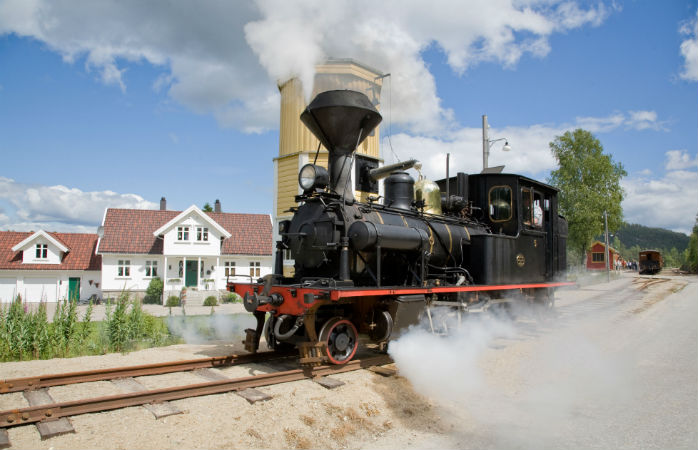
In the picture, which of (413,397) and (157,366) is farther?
(157,366)

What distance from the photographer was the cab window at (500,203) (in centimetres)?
1077

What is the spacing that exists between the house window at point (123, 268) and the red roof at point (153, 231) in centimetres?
74

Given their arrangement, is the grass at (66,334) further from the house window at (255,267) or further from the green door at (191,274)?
the house window at (255,267)

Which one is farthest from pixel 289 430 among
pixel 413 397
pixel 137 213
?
pixel 137 213

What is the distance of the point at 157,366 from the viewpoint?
6695mm

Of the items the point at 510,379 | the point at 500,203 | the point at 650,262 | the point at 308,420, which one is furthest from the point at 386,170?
the point at 650,262

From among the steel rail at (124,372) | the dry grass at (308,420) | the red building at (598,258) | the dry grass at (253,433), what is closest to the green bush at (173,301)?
the steel rail at (124,372)

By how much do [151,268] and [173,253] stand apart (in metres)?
2.21

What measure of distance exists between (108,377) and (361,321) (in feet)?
12.3

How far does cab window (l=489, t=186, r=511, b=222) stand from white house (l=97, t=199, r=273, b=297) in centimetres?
1834

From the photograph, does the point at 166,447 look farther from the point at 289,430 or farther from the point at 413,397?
the point at 413,397

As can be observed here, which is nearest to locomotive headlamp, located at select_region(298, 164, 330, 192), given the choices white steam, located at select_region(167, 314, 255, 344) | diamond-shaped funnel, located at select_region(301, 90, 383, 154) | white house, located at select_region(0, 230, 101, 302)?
diamond-shaped funnel, located at select_region(301, 90, 383, 154)

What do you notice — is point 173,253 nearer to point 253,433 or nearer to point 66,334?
point 66,334

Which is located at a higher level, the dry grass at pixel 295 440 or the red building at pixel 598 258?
the red building at pixel 598 258
